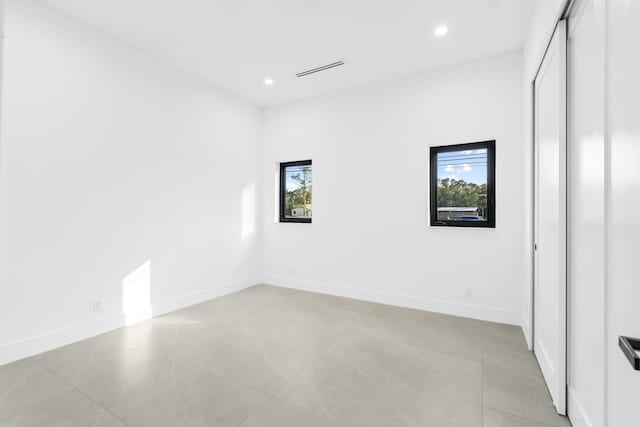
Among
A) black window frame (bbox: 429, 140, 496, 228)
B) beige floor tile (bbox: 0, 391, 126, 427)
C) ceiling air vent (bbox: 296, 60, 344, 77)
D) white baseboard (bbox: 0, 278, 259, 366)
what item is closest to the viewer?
beige floor tile (bbox: 0, 391, 126, 427)

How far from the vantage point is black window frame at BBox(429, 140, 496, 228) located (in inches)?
133

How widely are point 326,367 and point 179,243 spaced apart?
253 centimetres

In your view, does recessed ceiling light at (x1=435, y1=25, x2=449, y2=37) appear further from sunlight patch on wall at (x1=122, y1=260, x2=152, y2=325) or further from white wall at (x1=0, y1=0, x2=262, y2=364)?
sunlight patch on wall at (x1=122, y1=260, x2=152, y2=325)

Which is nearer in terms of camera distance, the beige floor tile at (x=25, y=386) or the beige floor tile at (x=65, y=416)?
the beige floor tile at (x=65, y=416)

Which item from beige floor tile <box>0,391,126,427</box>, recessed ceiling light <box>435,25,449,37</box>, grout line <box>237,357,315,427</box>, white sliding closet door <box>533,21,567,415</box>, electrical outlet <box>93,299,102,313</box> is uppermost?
recessed ceiling light <box>435,25,449,37</box>

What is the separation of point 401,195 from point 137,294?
134 inches

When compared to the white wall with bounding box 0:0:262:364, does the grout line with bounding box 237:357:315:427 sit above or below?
below

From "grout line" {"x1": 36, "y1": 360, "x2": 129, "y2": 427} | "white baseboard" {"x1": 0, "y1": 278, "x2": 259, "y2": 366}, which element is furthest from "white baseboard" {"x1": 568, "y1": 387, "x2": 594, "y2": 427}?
"white baseboard" {"x1": 0, "y1": 278, "x2": 259, "y2": 366}

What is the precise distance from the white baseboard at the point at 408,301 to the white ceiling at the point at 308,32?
9.61ft

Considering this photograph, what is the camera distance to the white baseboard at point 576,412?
1.49m

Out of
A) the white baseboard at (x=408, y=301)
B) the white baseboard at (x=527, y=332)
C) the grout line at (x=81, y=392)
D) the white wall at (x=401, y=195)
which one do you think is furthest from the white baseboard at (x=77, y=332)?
the white baseboard at (x=527, y=332)

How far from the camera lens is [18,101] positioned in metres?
2.46

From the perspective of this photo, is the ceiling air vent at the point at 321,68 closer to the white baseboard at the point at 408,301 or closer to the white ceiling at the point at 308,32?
the white ceiling at the point at 308,32

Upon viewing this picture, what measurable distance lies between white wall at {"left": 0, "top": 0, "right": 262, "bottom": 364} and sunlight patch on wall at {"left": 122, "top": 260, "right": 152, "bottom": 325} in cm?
2
